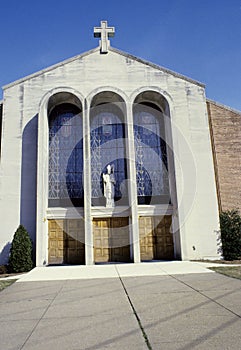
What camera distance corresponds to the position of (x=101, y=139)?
1368cm

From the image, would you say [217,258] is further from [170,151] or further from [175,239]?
[170,151]

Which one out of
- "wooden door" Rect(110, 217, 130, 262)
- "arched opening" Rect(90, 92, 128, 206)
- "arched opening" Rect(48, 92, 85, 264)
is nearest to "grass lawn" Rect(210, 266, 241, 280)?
"wooden door" Rect(110, 217, 130, 262)

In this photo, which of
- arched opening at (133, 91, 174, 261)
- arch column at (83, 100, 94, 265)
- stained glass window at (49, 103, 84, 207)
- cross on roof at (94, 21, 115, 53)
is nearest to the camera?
arch column at (83, 100, 94, 265)

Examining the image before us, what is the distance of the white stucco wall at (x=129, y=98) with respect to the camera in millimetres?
12227

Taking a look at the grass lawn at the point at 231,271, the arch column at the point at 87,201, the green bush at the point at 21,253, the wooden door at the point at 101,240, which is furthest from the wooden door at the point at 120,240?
the grass lawn at the point at 231,271

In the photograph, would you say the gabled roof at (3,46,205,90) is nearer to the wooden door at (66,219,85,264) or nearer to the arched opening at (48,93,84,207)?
the arched opening at (48,93,84,207)

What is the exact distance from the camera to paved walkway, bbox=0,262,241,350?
3.20 metres

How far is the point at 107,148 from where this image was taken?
44.5 ft

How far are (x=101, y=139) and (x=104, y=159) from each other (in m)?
1.04

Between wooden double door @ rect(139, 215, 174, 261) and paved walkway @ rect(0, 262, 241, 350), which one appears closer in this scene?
paved walkway @ rect(0, 262, 241, 350)

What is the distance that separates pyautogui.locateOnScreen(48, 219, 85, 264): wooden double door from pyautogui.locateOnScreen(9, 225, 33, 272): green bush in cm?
116

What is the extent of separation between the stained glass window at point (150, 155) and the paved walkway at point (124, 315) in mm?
6096

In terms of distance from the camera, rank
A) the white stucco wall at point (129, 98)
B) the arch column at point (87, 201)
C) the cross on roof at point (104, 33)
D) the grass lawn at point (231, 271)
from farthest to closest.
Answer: the cross on roof at point (104, 33) < the white stucco wall at point (129, 98) < the arch column at point (87, 201) < the grass lawn at point (231, 271)

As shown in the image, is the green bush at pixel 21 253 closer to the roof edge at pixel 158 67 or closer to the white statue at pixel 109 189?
the white statue at pixel 109 189
